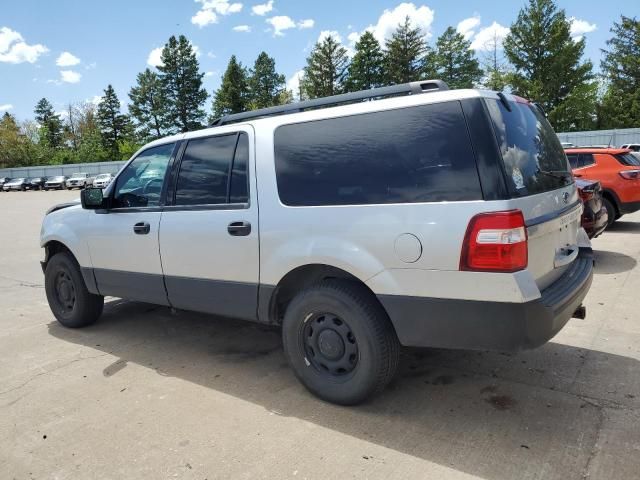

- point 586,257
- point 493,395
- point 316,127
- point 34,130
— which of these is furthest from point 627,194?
point 34,130

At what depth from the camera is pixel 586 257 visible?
3699 millimetres

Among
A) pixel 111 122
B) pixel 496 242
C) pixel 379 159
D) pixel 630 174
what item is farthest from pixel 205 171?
pixel 111 122

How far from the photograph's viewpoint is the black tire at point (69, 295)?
5.09 m

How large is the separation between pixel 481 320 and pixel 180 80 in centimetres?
7834

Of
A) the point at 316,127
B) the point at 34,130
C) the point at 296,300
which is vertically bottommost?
the point at 296,300

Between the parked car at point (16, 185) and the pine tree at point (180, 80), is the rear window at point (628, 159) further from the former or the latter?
the pine tree at point (180, 80)

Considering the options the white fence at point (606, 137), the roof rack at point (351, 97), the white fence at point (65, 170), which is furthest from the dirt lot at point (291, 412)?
the white fence at point (65, 170)

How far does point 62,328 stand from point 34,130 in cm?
10225

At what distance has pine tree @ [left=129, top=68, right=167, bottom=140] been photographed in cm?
7675

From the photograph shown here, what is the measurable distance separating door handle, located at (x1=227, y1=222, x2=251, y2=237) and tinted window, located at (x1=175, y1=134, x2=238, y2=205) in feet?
0.82

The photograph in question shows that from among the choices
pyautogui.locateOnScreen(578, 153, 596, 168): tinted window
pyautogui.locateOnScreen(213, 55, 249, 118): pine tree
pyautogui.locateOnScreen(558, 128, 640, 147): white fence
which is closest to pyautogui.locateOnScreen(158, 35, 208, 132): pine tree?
pyautogui.locateOnScreen(213, 55, 249, 118): pine tree

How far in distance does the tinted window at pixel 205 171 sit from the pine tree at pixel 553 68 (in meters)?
52.3

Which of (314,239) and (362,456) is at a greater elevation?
(314,239)

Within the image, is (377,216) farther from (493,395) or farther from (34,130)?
(34,130)
